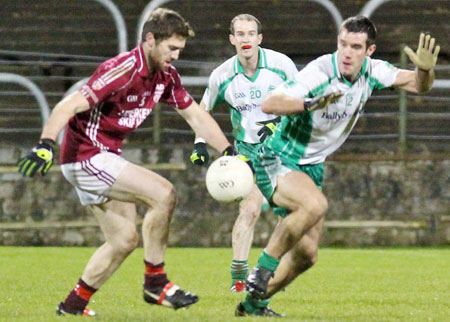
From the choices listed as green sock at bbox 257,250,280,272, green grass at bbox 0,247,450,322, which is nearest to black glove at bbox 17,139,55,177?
green grass at bbox 0,247,450,322

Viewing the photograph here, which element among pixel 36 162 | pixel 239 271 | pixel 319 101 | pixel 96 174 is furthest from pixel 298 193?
pixel 239 271

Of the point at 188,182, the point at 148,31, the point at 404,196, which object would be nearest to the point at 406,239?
the point at 404,196

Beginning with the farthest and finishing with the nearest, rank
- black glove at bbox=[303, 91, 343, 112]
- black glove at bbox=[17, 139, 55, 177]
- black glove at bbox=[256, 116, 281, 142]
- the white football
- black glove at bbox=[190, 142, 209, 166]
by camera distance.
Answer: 1. black glove at bbox=[256, 116, 281, 142]
2. black glove at bbox=[190, 142, 209, 166]
3. the white football
4. black glove at bbox=[303, 91, 343, 112]
5. black glove at bbox=[17, 139, 55, 177]

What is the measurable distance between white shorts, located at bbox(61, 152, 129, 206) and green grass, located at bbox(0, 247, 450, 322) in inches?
33.2

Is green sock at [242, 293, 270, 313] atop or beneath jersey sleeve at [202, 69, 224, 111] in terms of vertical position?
beneath

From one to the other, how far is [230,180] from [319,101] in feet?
2.91

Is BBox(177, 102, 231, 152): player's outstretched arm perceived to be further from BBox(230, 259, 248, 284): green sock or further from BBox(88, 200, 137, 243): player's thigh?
BBox(230, 259, 248, 284): green sock

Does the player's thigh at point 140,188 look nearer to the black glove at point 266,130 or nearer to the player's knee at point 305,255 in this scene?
the player's knee at point 305,255

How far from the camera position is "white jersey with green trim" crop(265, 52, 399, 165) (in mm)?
7816

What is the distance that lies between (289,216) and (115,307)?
181cm

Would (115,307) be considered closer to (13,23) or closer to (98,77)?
(98,77)

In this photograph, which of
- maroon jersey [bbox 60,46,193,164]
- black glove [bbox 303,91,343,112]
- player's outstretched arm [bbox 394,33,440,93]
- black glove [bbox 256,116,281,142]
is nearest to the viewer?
black glove [bbox 303,91,343,112]

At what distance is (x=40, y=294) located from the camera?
9.79 metres

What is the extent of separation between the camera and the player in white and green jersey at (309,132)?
761 centimetres
